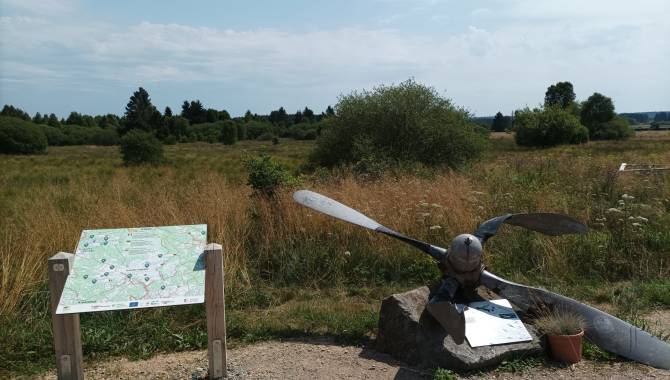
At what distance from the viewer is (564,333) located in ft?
13.0

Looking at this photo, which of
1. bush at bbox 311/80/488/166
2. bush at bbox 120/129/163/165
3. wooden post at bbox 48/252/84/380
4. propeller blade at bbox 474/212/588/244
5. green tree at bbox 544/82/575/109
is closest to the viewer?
wooden post at bbox 48/252/84/380

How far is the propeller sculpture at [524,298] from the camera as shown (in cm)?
355

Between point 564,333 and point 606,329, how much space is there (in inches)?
12.0

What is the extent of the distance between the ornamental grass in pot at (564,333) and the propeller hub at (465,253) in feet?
2.57

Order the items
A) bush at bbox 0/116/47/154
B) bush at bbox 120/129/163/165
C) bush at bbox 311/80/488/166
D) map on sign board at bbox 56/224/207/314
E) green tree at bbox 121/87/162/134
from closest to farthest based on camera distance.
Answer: map on sign board at bbox 56/224/207/314 < bush at bbox 311/80/488/166 < bush at bbox 120/129/163/165 < bush at bbox 0/116/47/154 < green tree at bbox 121/87/162/134

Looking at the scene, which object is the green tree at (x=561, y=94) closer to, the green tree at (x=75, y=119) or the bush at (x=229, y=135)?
the bush at (x=229, y=135)

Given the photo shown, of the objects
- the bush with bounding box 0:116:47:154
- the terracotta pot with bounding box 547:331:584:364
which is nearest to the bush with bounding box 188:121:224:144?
the bush with bounding box 0:116:47:154

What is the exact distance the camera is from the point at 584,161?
12.4 metres

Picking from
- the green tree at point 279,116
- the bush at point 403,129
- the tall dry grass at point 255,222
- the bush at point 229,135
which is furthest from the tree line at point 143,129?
the tall dry grass at point 255,222

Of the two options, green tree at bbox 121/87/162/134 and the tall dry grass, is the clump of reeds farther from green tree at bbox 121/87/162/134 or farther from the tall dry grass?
green tree at bbox 121/87/162/134

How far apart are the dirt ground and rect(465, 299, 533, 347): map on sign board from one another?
0.25m

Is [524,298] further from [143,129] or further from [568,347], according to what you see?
[143,129]

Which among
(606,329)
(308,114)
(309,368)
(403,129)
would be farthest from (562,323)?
(308,114)

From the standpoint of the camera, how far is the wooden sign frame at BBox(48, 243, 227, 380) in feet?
11.4
